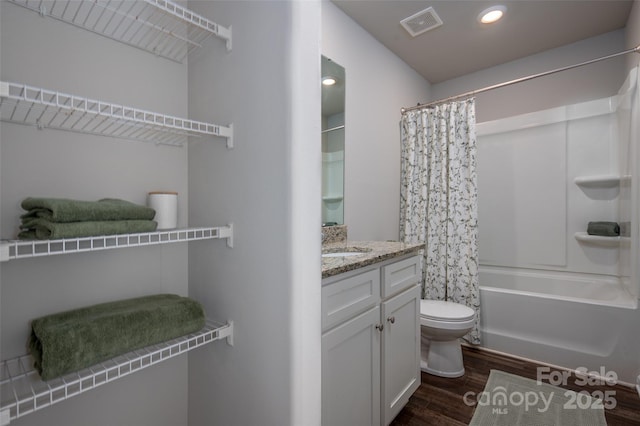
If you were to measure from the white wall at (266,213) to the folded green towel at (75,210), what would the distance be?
0.30m

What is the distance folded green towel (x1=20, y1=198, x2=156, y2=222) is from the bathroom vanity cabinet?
65cm

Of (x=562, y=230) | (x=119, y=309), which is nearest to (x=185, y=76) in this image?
(x=119, y=309)

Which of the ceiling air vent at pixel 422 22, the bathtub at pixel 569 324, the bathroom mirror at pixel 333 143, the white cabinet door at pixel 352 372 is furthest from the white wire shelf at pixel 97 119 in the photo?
the bathtub at pixel 569 324

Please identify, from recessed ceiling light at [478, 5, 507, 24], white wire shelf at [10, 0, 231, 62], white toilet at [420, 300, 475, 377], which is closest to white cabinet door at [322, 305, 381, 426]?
white toilet at [420, 300, 475, 377]

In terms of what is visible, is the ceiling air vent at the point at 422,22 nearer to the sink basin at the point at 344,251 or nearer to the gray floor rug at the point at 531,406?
the sink basin at the point at 344,251

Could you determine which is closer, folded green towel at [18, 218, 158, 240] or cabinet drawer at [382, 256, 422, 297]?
folded green towel at [18, 218, 158, 240]

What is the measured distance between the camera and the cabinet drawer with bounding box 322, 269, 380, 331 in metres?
1.12

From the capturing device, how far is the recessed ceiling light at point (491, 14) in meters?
2.15

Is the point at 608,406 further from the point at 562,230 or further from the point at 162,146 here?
the point at 162,146

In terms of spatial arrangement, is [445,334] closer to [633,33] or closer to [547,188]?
[547,188]

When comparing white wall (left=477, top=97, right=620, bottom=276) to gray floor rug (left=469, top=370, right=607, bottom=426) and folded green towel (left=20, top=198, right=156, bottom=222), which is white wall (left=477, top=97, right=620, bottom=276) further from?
folded green towel (left=20, top=198, right=156, bottom=222)

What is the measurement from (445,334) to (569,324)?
0.92 metres

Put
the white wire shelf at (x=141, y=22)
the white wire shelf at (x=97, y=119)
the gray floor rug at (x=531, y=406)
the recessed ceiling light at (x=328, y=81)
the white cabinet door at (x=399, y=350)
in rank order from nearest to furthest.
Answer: the white wire shelf at (x=97, y=119), the white wire shelf at (x=141, y=22), the white cabinet door at (x=399, y=350), the gray floor rug at (x=531, y=406), the recessed ceiling light at (x=328, y=81)

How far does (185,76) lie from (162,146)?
305 millimetres
